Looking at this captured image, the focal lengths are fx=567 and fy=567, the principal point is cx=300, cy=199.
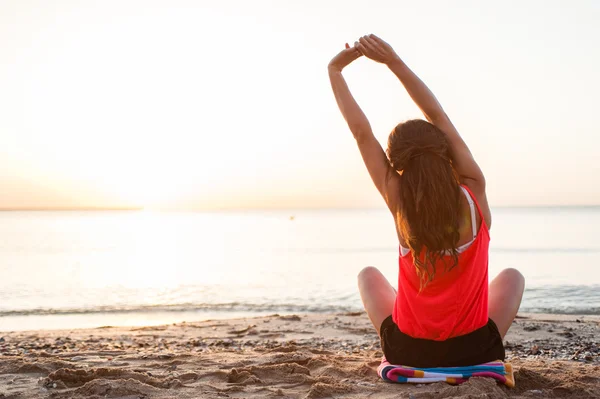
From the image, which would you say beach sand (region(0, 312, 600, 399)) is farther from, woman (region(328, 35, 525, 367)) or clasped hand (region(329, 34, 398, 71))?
clasped hand (region(329, 34, 398, 71))

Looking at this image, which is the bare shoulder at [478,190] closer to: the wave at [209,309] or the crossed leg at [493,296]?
the crossed leg at [493,296]

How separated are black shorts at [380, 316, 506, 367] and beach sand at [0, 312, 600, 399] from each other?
16 cm

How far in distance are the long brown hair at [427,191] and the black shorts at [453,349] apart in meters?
0.53

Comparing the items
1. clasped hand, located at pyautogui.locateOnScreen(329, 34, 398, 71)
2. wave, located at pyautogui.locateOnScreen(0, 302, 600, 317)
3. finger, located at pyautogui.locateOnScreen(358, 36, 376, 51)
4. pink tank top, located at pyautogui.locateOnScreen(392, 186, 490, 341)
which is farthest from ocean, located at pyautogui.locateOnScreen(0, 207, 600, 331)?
finger, located at pyautogui.locateOnScreen(358, 36, 376, 51)

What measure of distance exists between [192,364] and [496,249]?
2832cm

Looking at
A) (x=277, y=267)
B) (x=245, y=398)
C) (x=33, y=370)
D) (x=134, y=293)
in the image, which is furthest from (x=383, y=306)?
(x=277, y=267)

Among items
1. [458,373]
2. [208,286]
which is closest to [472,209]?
[458,373]

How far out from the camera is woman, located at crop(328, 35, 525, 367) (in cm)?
342

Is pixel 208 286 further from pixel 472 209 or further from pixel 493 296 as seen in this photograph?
pixel 472 209

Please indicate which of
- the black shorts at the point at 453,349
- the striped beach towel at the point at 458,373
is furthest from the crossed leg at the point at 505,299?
the striped beach towel at the point at 458,373

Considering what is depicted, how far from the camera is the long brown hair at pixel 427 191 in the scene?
11.1ft

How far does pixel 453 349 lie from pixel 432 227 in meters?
0.90

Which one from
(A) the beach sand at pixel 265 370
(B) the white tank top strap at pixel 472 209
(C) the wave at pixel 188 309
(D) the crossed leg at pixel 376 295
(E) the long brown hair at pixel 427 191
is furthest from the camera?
(C) the wave at pixel 188 309

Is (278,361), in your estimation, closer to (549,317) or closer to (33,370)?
(33,370)
